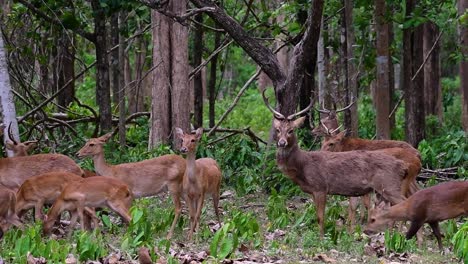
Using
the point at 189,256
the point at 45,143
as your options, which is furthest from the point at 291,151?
the point at 45,143

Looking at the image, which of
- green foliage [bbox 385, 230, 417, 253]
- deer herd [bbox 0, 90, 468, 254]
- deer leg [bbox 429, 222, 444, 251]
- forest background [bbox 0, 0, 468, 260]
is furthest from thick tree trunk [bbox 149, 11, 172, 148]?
green foliage [bbox 385, 230, 417, 253]

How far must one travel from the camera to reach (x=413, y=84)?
1891cm

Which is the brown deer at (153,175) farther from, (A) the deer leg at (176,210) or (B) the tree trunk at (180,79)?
(B) the tree trunk at (180,79)

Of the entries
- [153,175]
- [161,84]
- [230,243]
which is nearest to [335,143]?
[153,175]

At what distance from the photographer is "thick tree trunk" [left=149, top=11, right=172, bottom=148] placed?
678 inches

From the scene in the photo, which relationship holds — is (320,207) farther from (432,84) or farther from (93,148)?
(432,84)

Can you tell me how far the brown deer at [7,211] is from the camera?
1045cm

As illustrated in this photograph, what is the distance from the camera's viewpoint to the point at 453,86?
42562 millimetres

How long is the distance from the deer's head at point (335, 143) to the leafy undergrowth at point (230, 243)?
6.17 ft

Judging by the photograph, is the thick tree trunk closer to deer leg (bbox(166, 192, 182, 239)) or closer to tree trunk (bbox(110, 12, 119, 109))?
tree trunk (bbox(110, 12, 119, 109))

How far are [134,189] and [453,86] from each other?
31.9m

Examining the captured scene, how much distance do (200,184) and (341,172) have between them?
5.73ft

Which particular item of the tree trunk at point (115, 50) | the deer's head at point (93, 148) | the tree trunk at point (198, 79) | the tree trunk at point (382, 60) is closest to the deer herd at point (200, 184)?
the deer's head at point (93, 148)

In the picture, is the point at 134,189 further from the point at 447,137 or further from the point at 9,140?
the point at 447,137
